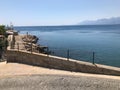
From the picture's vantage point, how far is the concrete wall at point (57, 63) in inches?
502

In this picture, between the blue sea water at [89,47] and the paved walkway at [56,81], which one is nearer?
the paved walkway at [56,81]

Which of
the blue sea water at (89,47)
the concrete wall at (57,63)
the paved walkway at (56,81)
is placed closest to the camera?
the paved walkway at (56,81)

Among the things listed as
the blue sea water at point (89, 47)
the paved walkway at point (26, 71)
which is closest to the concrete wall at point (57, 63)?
the paved walkway at point (26, 71)

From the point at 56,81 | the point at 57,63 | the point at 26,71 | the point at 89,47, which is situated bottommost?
the point at 89,47

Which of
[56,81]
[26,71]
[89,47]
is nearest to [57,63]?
[26,71]

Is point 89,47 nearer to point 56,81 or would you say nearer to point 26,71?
point 26,71

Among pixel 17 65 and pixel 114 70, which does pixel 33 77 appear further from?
pixel 114 70

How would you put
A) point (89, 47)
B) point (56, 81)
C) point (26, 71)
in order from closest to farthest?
1. point (56, 81)
2. point (26, 71)
3. point (89, 47)

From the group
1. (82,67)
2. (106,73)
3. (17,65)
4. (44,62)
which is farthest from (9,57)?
(106,73)

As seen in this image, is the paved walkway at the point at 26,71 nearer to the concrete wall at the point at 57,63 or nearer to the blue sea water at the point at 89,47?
the concrete wall at the point at 57,63

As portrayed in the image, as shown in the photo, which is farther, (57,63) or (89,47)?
(89,47)

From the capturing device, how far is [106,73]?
1261cm

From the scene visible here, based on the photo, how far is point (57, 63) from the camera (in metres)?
14.2

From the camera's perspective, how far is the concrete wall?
12.7 meters
